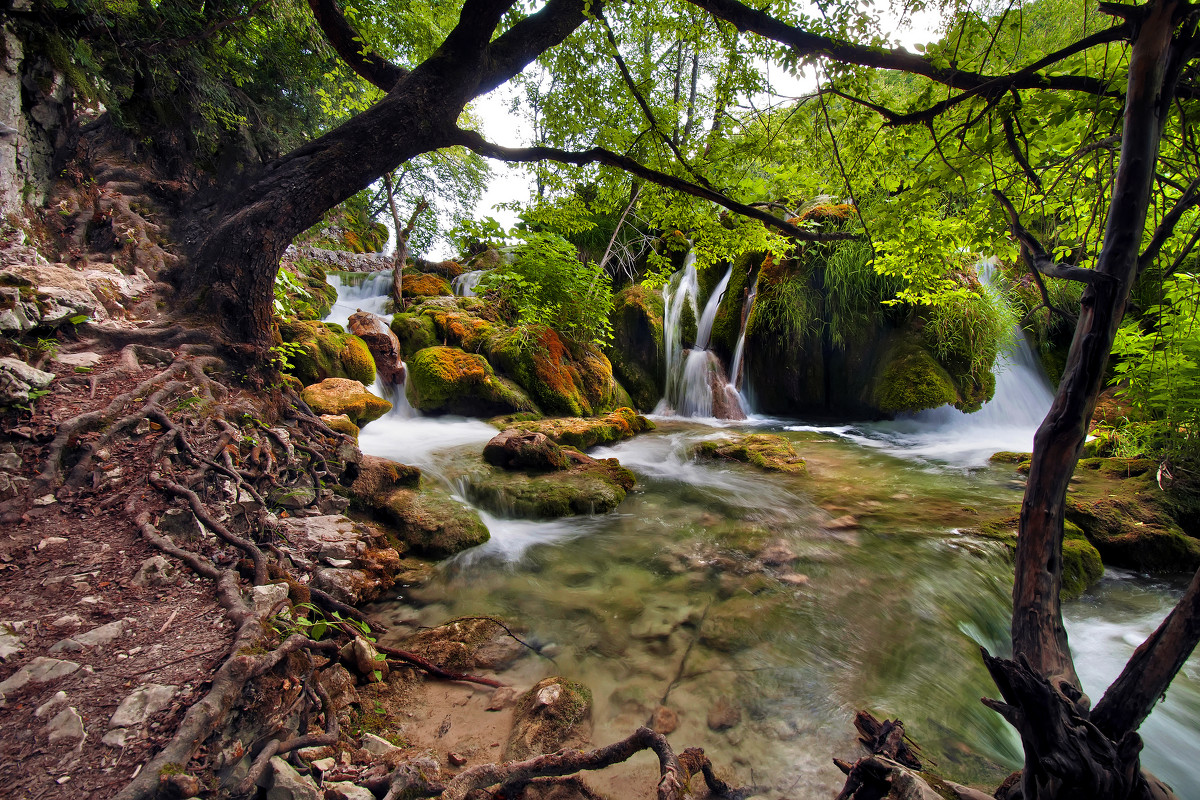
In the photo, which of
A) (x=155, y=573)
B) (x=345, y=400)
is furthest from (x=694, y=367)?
(x=155, y=573)

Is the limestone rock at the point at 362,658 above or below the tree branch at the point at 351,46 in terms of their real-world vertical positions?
below

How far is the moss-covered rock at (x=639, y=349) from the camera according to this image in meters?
11.9

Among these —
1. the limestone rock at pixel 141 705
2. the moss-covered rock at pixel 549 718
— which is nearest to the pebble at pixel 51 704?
the limestone rock at pixel 141 705

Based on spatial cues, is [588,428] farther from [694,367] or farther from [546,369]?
[694,367]

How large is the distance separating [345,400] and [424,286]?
8.27m

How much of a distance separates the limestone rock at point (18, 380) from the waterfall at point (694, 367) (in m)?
10.4

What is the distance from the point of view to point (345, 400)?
650cm

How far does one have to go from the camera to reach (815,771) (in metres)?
2.07

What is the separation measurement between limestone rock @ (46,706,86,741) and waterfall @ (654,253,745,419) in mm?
10839

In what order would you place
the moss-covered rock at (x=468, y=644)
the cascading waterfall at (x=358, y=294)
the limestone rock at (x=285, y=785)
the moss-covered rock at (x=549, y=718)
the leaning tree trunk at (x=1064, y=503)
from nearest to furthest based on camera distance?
the leaning tree trunk at (x=1064, y=503)
the limestone rock at (x=285, y=785)
the moss-covered rock at (x=549, y=718)
the moss-covered rock at (x=468, y=644)
the cascading waterfall at (x=358, y=294)

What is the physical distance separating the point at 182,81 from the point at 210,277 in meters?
5.24

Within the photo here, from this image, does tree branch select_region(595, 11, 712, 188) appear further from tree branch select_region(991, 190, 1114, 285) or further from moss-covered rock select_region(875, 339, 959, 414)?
moss-covered rock select_region(875, 339, 959, 414)

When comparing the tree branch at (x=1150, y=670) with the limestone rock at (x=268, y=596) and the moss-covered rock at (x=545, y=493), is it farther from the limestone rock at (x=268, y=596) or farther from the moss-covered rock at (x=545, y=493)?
the moss-covered rock at (x=545, y=493)

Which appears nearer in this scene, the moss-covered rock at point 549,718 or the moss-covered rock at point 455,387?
the moss-covered rock at point 549,718
